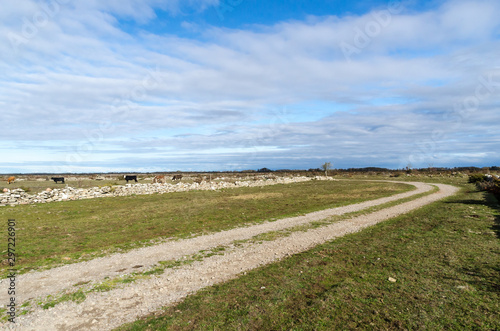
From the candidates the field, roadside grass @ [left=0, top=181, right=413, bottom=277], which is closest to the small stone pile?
roadside grass @ [left=0, top=181, right=413, bottom=277]

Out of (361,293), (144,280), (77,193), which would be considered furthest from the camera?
(77,193)

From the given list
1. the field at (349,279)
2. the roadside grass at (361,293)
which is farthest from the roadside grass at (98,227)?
the roadside grass at (361,293)

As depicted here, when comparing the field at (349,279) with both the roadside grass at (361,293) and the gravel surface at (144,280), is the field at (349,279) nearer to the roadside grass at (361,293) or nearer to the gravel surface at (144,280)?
the roadside grass at (361,293)

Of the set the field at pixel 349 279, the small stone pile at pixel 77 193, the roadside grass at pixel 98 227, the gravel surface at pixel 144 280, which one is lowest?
the roadside grass at pixel 98 227

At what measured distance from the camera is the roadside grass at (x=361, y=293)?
5977 mm

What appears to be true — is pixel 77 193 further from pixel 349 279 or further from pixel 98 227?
pixel 349 279

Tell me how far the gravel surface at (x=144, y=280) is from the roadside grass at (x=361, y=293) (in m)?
0.67

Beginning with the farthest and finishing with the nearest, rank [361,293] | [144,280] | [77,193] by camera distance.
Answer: [77,193], [144,280], [361,293]

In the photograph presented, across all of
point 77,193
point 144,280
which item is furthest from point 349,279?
point 77,193

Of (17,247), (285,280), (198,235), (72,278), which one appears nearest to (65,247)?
(17,247)

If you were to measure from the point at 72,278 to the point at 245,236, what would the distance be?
26.0 feet

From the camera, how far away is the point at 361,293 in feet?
23.7

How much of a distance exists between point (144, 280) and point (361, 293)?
6493 millimetres

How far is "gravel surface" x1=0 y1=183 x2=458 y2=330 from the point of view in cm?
648
